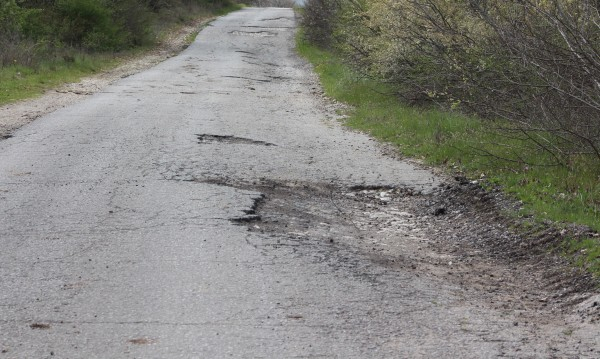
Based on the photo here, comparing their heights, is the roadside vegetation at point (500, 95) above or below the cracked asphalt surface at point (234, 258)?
above

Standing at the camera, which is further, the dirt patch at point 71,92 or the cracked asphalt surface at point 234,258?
the dirt patch at point 71,92

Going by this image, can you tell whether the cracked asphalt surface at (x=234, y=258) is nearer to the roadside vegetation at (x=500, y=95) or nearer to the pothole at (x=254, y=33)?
the roadside vegetation at (x=500, y=95)

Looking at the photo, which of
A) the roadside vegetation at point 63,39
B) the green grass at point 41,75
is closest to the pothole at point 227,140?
the green grass at point 41,75

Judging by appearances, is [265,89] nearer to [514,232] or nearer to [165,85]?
[165,85]

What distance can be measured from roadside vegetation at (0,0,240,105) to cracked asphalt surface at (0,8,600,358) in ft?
23.9

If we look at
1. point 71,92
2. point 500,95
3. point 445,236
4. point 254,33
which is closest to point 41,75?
point 71,92

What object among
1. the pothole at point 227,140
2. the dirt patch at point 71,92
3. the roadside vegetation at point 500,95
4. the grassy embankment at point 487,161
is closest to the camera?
the grassy embankment at point 487,161

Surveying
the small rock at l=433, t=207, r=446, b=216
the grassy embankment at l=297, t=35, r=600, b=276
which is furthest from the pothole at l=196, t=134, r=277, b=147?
the small rock at l=433, t=207, r=446, b=216

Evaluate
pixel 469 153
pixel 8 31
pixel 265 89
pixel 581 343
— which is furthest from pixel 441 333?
pixel 8 31

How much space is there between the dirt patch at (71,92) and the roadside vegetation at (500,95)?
5847 millimetres

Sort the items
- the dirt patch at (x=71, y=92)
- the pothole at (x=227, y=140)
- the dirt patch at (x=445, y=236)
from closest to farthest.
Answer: the dirt patch at (x=445, y=236) < the pothole at (x=227, y=140) < the dirt patch at (x=71, y=92)

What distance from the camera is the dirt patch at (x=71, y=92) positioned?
1394 cm

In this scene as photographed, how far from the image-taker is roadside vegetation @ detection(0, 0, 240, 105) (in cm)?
2008

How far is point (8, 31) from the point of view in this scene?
23406 millimetres
